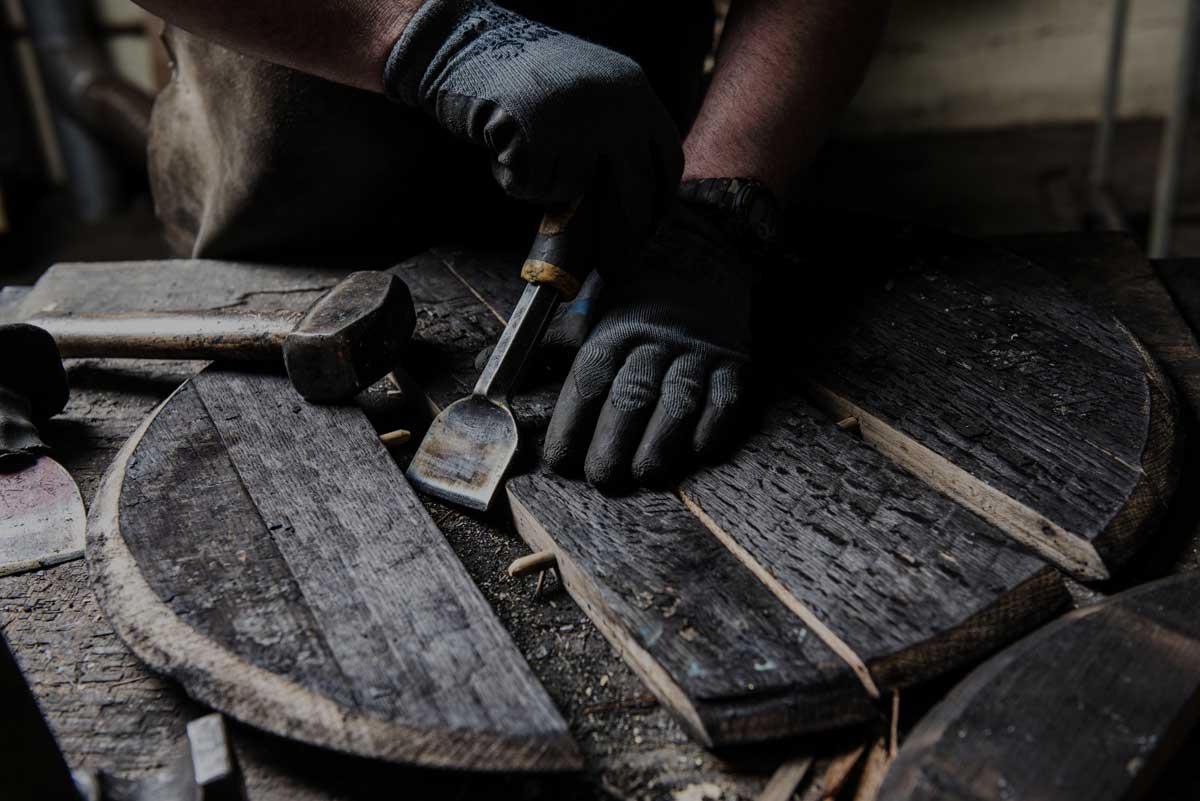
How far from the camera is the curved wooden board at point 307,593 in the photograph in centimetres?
94

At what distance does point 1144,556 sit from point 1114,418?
0.20 metres

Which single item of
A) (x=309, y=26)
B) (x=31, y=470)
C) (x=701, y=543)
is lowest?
(x=31, y=470)

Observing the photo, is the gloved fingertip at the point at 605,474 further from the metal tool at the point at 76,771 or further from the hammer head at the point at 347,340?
the metal tool at the point at 76,771

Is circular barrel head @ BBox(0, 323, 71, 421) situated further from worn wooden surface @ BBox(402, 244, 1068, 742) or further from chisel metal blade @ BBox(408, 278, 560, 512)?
worn wooden surface @ BBox(402, 244, 1068, 742)

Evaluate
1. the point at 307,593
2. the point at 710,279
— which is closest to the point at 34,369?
the point at 307,593

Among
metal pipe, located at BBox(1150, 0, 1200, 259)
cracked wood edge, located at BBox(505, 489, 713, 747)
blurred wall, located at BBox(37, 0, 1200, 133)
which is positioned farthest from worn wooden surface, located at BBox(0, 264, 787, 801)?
blurred wall, located at BBox(37, 0, 1200, 133)

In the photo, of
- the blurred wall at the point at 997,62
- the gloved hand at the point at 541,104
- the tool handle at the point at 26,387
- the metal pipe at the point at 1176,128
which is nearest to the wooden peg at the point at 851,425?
the gloved hand at the point at 541,104

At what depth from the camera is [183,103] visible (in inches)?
83.1

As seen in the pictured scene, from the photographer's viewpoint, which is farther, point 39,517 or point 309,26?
point 309,26

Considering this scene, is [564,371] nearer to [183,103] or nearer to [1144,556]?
[1144,556]

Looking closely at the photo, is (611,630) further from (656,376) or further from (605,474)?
(656,376)

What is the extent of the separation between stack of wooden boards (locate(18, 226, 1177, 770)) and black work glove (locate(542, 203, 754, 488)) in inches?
1.6

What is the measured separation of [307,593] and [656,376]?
1.70 feet

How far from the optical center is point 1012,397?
1.36 meters
